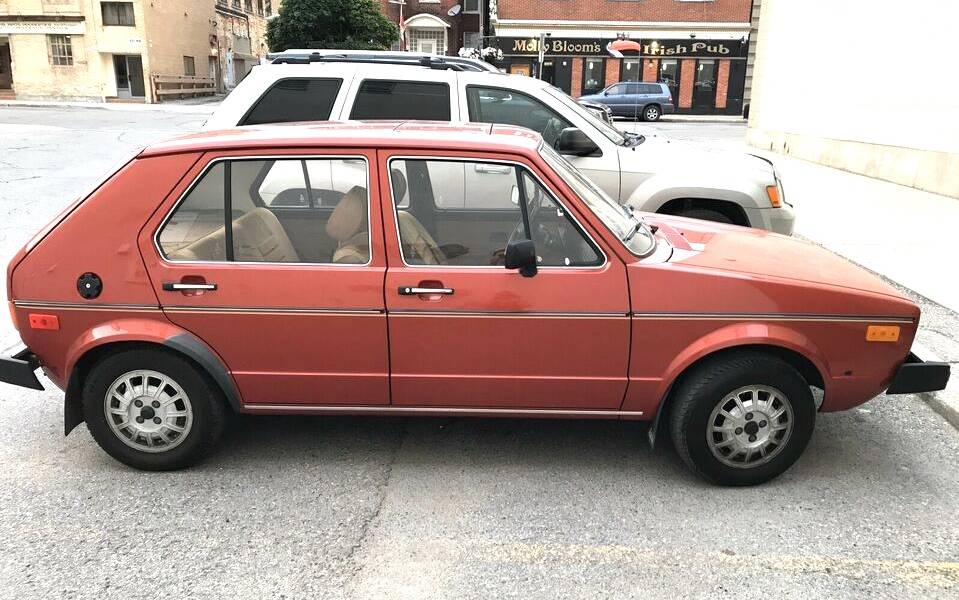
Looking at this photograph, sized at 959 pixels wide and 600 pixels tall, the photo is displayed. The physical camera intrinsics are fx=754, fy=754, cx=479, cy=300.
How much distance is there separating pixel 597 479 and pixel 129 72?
4537cm

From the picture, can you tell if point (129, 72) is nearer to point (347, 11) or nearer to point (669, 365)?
point (347, 11)

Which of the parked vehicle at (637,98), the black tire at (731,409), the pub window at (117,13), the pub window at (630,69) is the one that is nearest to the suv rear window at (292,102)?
the black tire at (731,409)

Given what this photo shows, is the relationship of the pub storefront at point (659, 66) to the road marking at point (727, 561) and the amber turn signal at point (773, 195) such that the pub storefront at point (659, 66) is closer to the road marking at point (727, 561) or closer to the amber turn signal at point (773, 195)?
the amber turn signal at point (773, 195)

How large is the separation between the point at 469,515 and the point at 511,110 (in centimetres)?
409

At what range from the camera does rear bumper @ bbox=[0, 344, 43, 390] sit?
3.80m

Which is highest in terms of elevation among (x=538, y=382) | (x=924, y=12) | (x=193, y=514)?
(x=924, y=12)

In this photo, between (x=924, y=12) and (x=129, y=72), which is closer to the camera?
(x=924, y=12)

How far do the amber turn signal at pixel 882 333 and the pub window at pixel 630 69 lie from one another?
38.8m

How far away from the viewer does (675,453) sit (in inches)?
163

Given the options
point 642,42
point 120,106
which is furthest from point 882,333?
point 120,106

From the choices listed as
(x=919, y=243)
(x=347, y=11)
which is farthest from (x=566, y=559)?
(x=347, y=11)

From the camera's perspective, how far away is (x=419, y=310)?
357 centimetres

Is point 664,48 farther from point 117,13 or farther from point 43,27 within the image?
point 43,27

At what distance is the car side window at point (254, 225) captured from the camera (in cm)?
366
